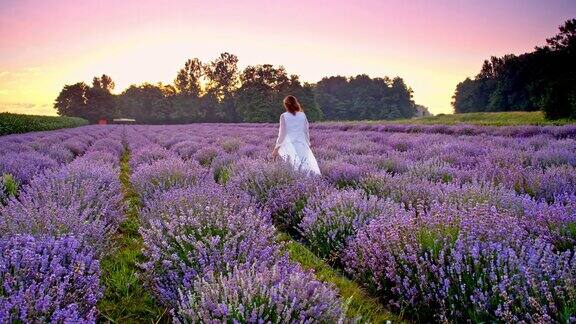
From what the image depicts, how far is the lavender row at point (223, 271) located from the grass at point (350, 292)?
12 centimetres

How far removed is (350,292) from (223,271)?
32.1 inches

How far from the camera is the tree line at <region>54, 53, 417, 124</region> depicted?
6262 centimetres

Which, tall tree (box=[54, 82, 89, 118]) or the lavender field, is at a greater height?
tall tree (box=[54, 82, 89, 118])

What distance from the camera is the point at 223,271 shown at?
6.72ft

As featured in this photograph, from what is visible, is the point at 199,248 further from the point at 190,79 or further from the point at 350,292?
the point at 190,79

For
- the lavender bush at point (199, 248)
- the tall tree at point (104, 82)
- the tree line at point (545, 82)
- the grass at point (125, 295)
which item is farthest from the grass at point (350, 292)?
the tall tree at point (104, 82)

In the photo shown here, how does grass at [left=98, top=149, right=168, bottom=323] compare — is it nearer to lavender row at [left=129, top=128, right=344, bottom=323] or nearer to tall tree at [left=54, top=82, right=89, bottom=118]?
lavender row at [left=129, top=128, right=344, bottom=323]

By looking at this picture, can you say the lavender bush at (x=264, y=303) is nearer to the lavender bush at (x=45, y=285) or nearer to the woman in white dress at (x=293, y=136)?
the lavender bush at (x=45, y=285)

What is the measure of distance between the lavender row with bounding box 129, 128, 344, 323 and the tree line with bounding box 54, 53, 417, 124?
54.0m

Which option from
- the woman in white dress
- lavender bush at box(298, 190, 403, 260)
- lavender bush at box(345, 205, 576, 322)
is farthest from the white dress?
lavender bush at box(345, 205, 576, 322)

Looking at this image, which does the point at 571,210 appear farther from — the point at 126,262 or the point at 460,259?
the point at 126,262

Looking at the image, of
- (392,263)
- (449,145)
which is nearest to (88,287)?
(392,263)

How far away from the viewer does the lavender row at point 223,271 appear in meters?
1.52

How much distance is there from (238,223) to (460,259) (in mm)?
1275
